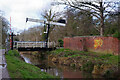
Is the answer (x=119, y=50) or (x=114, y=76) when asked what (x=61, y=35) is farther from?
(x=114, y=76)

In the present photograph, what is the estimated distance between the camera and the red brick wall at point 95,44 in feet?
56.9

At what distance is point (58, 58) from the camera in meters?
20.4

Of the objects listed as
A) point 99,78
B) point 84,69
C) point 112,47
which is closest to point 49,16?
point 112,47

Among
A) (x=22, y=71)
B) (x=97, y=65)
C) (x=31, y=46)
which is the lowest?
(x=97, y=65)

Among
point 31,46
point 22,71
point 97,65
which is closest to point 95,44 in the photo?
point 97,65

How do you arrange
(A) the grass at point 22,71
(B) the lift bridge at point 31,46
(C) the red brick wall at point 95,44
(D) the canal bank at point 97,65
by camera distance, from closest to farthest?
(A) the grass at point 22,71, (D) the canal bank at point 97,65, (C) the red brick wall at point 95,44, (B) the lift bridge at point 31,46

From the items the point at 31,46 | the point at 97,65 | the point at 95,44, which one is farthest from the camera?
the point at 31,46

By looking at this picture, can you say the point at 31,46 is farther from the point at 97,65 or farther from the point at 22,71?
the point at 22,71

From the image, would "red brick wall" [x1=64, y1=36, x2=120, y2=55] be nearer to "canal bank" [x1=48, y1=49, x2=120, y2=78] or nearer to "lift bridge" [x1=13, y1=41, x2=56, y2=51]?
"canal bank" [x1=48, y1=49, x2=120, y2=78]

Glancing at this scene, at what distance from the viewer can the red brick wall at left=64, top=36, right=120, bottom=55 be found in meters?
17.3

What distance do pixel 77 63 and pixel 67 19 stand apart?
18077mm

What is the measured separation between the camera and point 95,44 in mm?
20734

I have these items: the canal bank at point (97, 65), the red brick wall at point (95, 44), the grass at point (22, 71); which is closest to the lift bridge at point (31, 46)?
the red brick wall at point (95, 44)

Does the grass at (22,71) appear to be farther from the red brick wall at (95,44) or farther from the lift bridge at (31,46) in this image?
the lift bridge at (31,46)
